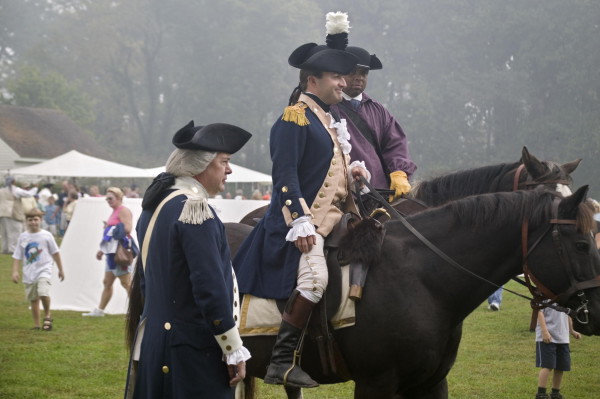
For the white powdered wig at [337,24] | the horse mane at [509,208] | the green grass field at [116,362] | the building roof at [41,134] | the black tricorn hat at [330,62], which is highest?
the building roof at [41,134]

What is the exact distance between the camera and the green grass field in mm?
8461

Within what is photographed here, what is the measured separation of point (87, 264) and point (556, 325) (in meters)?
8.91

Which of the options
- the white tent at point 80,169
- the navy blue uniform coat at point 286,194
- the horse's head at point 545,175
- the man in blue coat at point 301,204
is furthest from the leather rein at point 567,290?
the white tent at point 80,169

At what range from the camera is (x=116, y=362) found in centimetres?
985

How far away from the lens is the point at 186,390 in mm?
3770

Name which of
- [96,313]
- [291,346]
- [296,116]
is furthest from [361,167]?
[96,313]

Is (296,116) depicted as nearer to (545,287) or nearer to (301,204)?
(301,204)

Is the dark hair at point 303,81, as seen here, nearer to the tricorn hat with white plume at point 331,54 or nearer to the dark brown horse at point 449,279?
the tricorn hat with white plume at point 331,54

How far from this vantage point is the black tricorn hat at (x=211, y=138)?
3.86 metres

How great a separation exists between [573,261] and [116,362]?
641 centimetres

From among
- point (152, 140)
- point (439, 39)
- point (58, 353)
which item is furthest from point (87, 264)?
point (152, 140)

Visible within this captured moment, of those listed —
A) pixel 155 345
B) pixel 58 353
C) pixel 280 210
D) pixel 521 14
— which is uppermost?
pixel 521 14

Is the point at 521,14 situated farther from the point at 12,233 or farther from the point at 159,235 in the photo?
the point at 159,235

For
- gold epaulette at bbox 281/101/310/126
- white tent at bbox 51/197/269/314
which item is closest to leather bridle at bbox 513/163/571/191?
gold epaulette at bbox 281/101/310/126
